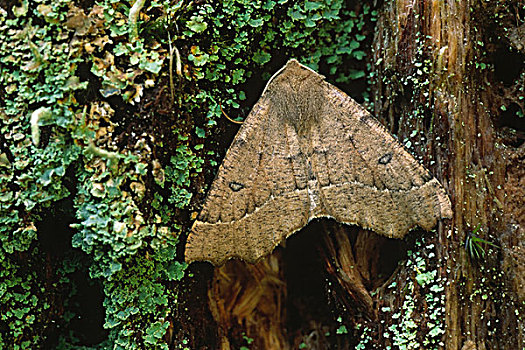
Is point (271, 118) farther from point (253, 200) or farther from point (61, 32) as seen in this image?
point (61, 32)

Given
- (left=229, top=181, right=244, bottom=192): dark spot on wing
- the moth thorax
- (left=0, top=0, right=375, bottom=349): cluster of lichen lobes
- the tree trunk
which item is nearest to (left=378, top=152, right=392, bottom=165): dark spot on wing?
the tree trunk

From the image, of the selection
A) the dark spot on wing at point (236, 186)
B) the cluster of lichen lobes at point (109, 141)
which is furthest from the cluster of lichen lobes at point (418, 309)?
the cluster of lichen lobes at point (109, 141)

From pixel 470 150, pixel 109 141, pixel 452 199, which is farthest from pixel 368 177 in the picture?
pixel 109 141

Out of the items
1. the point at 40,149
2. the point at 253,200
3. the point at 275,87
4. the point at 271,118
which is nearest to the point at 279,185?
the point at 253,200

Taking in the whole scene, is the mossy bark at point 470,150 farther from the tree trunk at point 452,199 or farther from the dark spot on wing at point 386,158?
the dark spot on wing at point 386,158

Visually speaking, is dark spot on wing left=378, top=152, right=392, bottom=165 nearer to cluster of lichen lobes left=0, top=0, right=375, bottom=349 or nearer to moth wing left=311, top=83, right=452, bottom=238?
moth wing left=311, top=83, right=452, bottom=238
